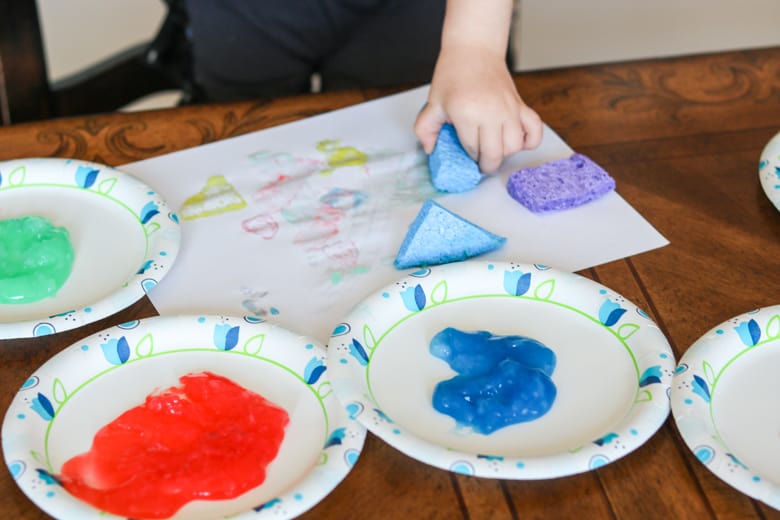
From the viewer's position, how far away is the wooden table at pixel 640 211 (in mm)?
691

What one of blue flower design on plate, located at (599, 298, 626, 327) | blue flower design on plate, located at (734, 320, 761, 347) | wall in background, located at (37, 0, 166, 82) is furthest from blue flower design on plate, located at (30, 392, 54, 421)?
wall in background, located at (37, 0, 166, 82)

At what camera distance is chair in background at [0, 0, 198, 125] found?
136cm

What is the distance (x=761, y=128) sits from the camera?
3.66ft

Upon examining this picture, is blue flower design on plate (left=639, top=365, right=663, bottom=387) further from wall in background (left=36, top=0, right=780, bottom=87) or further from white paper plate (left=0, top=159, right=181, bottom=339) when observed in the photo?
wall in background (left=36, top=0, right=780, bottom=87)

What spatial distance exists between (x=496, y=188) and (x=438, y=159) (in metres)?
0.07

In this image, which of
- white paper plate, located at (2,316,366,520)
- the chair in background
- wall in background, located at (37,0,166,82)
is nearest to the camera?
white paper plate, located at (2,316,366,520)

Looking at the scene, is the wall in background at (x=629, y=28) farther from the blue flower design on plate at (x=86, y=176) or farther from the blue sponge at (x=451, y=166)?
the blue flower design on plate at (x=86, y=176)

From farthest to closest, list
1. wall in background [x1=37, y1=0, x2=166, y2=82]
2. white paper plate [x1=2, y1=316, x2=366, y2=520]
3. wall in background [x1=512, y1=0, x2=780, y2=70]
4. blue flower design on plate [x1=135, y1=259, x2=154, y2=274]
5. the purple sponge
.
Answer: wall in background [x1=37, y1=0, x2=166, y2=82] < wall in background [x1=512, y1=0, x2=780, y2=70] < the purple sponge < blue flower design on plate [x1=135, y1=259, x2=154, y2=274] < white paper plate [x1=2, y1=316, x2=366, y2=520]

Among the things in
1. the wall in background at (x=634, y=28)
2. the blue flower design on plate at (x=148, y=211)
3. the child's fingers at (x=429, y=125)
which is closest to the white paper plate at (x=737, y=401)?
the child's fingers at (x=429, y=125)

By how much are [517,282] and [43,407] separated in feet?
1.38

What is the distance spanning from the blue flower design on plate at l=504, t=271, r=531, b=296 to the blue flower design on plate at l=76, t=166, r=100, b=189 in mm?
462

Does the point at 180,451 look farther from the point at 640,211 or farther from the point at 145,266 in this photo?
the point at 640,211

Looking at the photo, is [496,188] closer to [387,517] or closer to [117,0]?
[387,517]

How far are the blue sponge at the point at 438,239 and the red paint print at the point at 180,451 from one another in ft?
0.78
